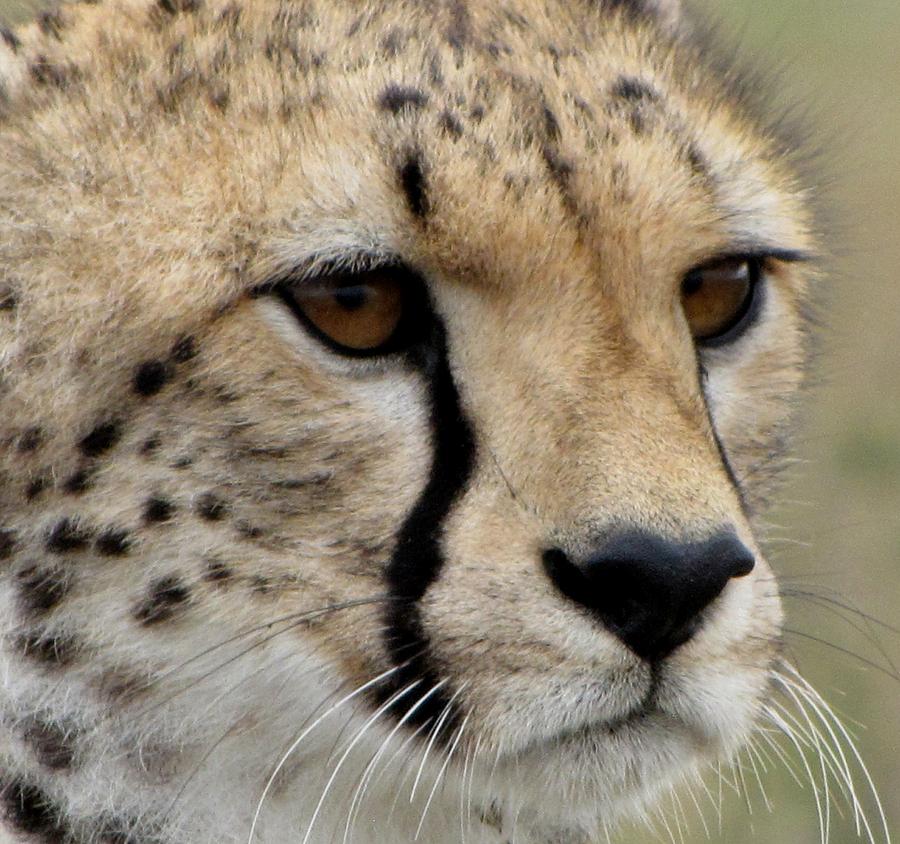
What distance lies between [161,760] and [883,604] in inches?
66.8

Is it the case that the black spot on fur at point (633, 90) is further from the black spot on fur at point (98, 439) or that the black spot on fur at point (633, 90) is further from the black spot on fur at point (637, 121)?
the black spot on fur at point (98, 439)

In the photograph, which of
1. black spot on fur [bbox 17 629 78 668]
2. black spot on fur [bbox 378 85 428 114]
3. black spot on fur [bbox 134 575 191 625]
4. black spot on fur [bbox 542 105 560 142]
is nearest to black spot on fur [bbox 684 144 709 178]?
black spot on fur [bbox 542 105 560 142]

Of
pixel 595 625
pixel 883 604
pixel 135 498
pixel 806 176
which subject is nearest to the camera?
pixel 595 625

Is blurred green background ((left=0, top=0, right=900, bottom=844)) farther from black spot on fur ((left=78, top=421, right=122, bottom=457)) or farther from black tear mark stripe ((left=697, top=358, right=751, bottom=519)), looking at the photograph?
black spot on fur ((left=78, top=421, right=122, bottom=457))

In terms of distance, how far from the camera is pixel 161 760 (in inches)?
62.3

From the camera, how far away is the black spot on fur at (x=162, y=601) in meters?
→ 1.50

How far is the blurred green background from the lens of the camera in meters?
2.24

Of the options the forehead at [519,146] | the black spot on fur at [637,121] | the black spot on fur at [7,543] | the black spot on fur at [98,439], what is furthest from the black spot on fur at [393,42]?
the black spot on fur at [7,543]

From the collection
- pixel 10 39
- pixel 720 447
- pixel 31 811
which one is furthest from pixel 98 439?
pixel 720 447

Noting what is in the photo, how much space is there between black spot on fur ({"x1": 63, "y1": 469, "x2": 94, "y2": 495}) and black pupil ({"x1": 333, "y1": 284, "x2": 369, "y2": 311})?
10.2 inches

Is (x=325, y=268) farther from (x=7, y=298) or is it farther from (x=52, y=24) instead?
(x=52, y=24)

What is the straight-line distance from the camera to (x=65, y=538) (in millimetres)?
1497

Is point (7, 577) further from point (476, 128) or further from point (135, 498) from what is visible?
point (476, 128)

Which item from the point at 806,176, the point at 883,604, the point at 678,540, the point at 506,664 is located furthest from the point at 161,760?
the point at 883,604
